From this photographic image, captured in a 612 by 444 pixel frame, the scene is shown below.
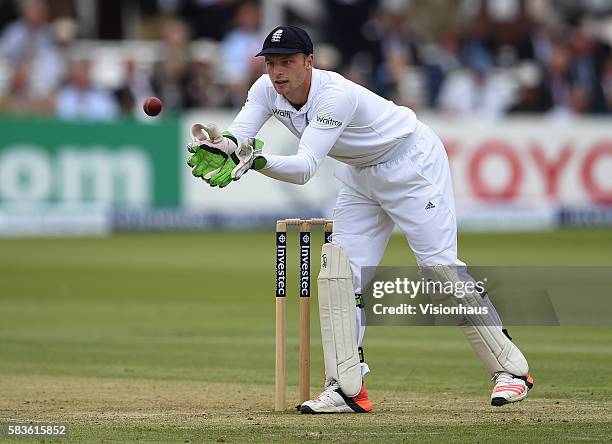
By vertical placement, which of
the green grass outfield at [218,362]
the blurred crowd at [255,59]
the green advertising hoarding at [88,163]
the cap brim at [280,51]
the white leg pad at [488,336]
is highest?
the blurred crowd at [255,59]

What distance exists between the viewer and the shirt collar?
7055 mm

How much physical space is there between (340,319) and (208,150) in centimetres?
115

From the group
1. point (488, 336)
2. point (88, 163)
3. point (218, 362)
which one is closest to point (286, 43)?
point (488, 336)

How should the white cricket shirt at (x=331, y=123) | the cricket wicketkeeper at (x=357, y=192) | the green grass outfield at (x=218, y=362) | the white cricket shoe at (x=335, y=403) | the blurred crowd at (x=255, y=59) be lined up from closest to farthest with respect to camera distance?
the green grass outfield at (x=218, y=362), the white cricket shirt at (x=331, y=123), the cricket wicketkeeper at (x=357, y=192), the white cricket shoe at (x=335, y=403), the blurred crowd at (x=255, y=59)

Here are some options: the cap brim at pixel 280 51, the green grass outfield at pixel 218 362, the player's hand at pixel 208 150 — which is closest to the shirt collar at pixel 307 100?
the cap brim at pixel 280 51

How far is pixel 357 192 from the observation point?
747 centimetres

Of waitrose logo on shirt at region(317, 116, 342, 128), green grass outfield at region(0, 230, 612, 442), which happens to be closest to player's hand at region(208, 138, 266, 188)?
waitrose logo on shirt at region(317, 116, 342, 128)

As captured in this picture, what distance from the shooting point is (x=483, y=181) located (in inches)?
818

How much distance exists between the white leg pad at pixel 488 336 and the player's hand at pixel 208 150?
1.34 meters

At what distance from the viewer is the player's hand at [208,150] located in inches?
259

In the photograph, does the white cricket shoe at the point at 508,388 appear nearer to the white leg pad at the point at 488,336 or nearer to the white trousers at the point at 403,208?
the white leg pad at the point at 488,336

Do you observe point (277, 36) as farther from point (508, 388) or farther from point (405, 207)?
point (508, 388)

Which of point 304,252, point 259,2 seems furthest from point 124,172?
point 304,252

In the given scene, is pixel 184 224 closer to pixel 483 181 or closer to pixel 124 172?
pixel 124 172
